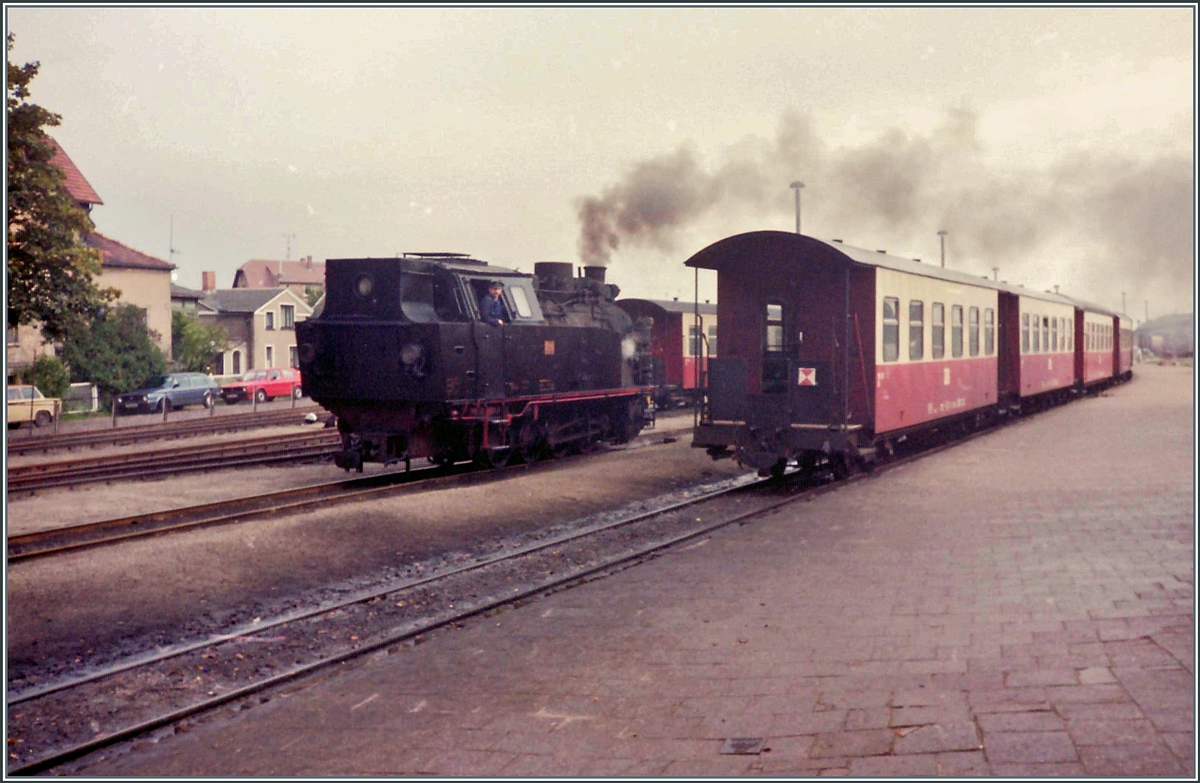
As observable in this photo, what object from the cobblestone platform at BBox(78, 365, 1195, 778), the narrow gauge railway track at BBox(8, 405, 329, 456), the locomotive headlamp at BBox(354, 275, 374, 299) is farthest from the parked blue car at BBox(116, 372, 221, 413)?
the cobblestone platform at BBox(78, 365, 1195, 778)

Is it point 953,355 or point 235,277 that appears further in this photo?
point 235,277

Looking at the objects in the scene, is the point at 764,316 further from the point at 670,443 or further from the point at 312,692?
the point at 312,692

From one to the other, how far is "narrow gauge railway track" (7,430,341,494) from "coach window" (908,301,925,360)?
10.3m

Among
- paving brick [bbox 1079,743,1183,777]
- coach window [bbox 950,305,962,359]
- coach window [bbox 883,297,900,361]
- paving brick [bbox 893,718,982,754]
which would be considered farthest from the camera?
coach window [bbox 950,305,962,359]

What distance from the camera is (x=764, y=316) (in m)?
14.6

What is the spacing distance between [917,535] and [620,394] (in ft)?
34.7

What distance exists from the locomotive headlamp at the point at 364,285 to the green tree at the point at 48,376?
802 inches

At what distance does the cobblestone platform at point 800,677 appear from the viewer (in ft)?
16.1

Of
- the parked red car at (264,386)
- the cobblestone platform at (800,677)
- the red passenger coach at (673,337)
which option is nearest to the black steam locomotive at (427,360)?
the cobblestone platform at (800,677)

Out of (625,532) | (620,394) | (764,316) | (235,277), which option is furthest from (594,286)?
(235,277)

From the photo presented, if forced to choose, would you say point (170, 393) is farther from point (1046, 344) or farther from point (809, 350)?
point (1046, 344)

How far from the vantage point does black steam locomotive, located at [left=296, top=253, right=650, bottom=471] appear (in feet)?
49.0

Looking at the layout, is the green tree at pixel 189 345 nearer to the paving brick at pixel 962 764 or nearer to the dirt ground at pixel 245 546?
the dirt ground at pixel 245 546

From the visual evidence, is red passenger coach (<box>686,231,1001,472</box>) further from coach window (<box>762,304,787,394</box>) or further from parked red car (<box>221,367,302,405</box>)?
parked red car (<box>221,367,302,405</box>)
